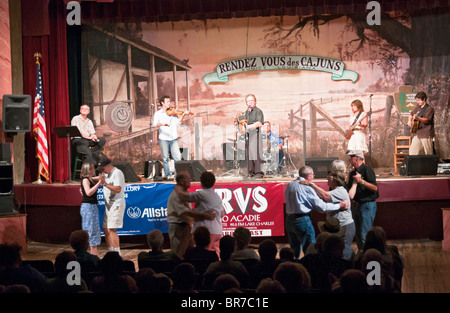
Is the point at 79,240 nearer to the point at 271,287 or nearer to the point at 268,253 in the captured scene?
the point at 268,253

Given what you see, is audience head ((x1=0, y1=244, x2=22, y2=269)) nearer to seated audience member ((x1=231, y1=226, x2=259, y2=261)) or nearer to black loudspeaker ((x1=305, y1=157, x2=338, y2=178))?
seated audience member ((x1=231, y1=226, x2=259, y2=261))

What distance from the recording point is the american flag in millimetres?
11617

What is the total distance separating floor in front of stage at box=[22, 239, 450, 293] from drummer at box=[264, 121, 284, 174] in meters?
3.00

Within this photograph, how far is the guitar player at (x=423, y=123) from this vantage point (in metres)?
11.2

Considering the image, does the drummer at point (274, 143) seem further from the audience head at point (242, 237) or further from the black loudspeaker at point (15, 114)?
the audience head at point (242, 237)

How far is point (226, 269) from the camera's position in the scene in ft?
15.0

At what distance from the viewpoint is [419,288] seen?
6.56 m

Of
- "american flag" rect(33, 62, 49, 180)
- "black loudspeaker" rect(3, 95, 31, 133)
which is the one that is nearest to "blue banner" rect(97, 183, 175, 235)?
"black loudspeaker" rect(3, 95, 31, 133)

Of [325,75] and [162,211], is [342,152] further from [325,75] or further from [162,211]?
[162,211]

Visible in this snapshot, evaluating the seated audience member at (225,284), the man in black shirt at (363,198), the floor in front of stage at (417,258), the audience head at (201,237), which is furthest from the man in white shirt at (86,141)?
the seated audience member at (225,284)

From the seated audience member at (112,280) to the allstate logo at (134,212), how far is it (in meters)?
5.25

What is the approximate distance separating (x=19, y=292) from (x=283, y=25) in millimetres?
10846
